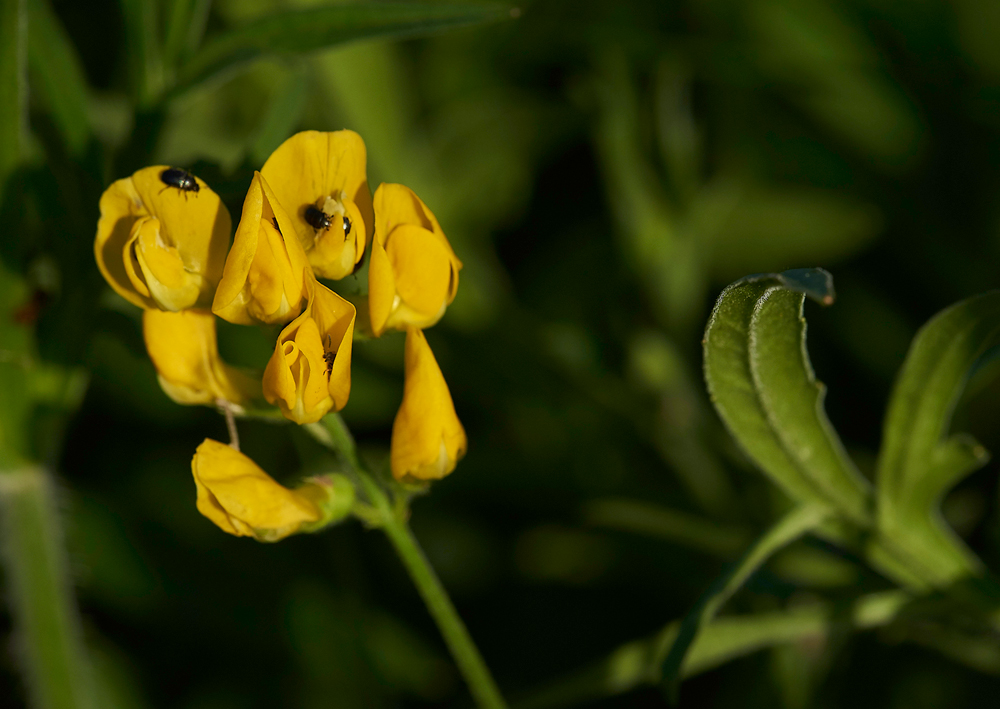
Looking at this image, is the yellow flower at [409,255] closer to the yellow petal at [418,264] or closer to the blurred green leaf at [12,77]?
the yellow petal at [418,264]

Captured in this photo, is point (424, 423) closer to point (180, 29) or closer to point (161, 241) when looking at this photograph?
point (161, 241)

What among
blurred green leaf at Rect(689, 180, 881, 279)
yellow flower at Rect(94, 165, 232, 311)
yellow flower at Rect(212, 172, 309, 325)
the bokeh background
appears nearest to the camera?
yellow flower at Rect(212, 172, 309, 325)

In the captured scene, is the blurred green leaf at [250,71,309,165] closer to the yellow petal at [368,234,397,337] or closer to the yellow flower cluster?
the yellow flower cluster

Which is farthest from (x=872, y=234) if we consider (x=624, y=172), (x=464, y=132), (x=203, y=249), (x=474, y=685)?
(x=203, y=249)

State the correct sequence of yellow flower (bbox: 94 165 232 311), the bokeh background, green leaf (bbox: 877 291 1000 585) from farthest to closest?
1. the bokeh background
2. green leaf (bbox: 877 291 1000 585)
3. yellow flower (bbox: 94 165 232 311)

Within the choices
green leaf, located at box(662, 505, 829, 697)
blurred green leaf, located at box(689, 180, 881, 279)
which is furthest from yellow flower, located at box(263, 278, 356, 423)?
blurred green leaf, located at box(689, 180, 881, 279)

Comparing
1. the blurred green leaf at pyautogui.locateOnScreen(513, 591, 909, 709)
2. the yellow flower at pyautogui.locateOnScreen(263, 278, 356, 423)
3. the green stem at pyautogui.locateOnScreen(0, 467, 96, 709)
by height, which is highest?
the yellow flower at pyautogui.locateOnScreen(263, 278, 356, 423)

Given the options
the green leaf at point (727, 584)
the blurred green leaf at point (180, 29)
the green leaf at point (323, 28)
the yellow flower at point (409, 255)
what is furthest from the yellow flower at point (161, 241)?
the green leaf at point (727, 584)
